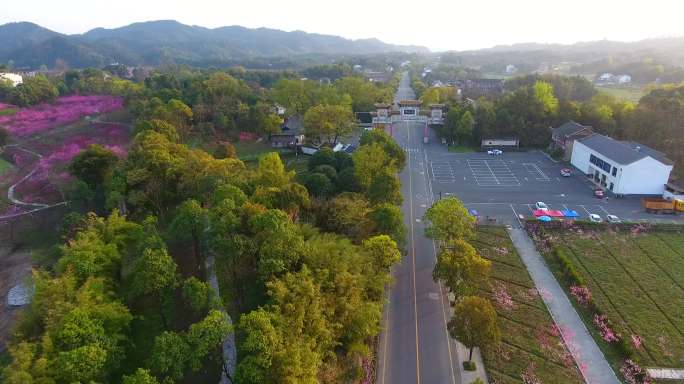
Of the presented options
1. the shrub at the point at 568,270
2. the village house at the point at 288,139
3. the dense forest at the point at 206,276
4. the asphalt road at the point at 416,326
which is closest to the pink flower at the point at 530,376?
the asphalt road at the point at 416,326

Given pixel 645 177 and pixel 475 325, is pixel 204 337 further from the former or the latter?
pixel 645 177

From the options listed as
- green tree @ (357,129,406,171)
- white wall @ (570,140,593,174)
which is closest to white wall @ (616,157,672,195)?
white wall @ (570,140,593,174)

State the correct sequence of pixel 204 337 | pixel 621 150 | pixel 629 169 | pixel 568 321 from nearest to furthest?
pixel 204 337 < pixel 568 321 < pixel 629 169 < pixel 621 150

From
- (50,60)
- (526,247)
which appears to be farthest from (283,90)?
(50,60)

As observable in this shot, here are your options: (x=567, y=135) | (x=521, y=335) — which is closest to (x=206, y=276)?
(x=521, y=335)

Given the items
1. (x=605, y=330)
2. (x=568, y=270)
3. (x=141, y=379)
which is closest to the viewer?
(x=141, y=379)

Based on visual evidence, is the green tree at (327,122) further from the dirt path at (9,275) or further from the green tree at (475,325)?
the green tree at (475,325)

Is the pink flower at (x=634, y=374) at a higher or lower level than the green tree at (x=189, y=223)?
lower

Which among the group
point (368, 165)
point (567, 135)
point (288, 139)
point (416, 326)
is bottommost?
point (416, 326)

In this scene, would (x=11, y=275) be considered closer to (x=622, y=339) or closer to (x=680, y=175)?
(x=622, y=339)
